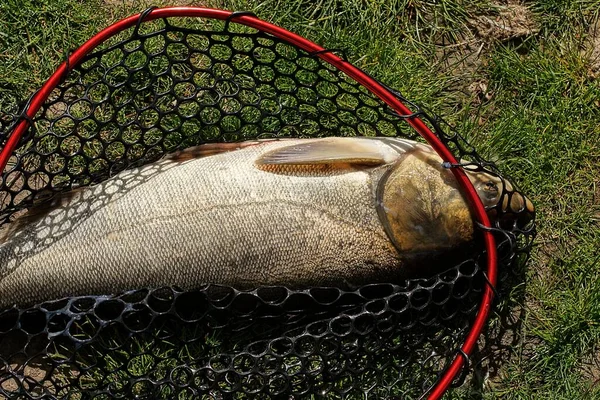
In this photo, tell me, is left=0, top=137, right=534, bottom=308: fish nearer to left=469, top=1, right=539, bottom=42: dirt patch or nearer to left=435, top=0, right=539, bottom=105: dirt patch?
left=435, top=0, right=539, bottom=105: dirt patch

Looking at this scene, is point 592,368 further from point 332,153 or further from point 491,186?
point 332,153

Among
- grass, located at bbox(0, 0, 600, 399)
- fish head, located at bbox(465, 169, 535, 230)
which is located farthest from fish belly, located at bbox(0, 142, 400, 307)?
grass, located at bbox(0, 0, 600, 399)

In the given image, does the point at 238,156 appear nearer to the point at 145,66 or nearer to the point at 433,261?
the point at 145,66

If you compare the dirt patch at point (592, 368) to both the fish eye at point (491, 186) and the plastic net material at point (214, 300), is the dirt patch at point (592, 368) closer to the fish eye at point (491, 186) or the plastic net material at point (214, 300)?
the plastic net material at point (214, 300)

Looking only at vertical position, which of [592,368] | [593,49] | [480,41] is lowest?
[592,368]

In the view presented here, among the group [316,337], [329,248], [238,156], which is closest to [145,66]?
[238,156]

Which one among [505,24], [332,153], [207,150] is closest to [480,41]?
[505,24]
